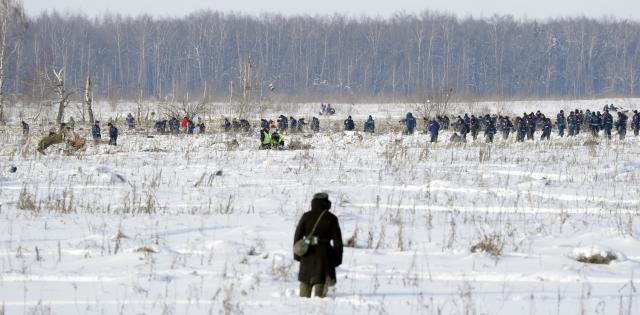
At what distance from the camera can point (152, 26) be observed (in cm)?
9088

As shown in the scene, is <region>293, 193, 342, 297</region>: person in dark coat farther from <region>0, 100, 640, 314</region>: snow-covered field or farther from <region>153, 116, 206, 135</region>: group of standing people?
<region>153, 116, 206, 135</region>: group of standing people

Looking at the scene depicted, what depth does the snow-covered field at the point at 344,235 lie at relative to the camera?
5.94m

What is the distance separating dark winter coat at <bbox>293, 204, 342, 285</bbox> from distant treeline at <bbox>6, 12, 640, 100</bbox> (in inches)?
2894

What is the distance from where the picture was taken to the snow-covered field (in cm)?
594

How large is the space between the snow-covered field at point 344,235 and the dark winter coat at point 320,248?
0.21 metres

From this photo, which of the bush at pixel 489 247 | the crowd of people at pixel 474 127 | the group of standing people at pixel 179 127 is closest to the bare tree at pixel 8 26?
the crowd of people at pixel 474 127

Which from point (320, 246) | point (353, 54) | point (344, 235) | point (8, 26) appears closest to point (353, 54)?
point (353, 54)

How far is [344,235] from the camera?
339 inches

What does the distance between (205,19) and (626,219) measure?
90.7 meters

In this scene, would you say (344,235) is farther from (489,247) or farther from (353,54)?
(353,54)

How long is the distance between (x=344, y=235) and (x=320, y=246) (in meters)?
2.82

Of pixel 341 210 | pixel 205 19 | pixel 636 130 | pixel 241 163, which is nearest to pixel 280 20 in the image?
pixel 205 19

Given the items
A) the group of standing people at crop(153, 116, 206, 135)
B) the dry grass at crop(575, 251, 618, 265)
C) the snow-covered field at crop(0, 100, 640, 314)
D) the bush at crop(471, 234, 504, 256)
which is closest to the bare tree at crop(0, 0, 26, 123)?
the group of standing people at crop(153, 116, 206, 135)

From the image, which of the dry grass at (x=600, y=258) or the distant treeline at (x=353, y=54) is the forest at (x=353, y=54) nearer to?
the distant treeline at (x=353, y=54)
